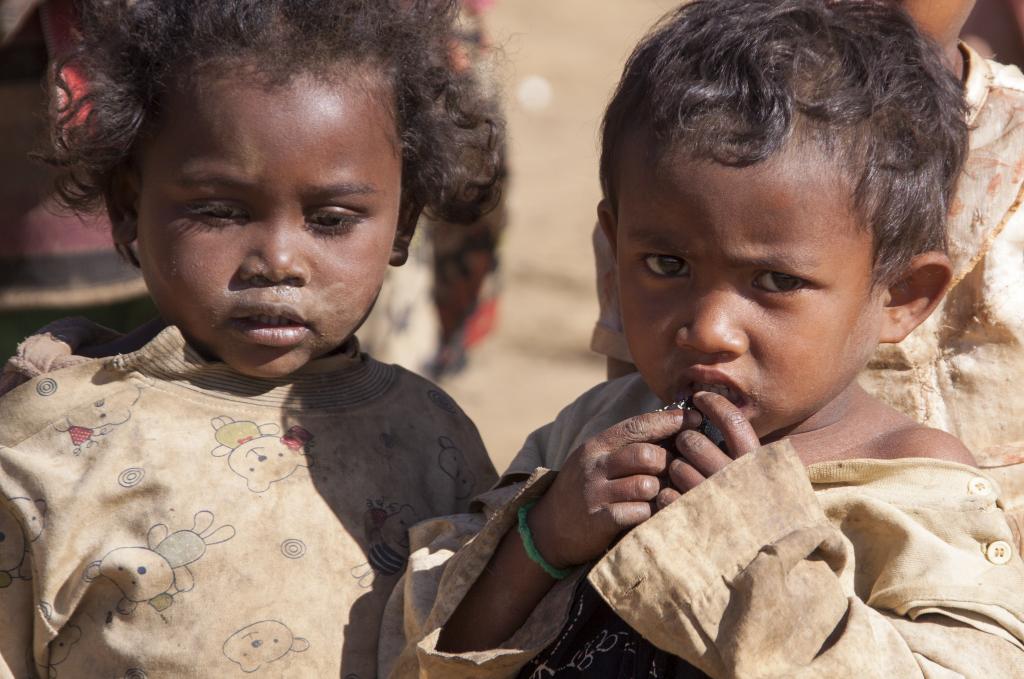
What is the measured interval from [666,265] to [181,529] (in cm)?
Result: 92

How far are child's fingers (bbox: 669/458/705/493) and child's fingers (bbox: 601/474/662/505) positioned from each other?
0.09 ft

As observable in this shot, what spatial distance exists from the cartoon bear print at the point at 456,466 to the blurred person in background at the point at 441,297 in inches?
102

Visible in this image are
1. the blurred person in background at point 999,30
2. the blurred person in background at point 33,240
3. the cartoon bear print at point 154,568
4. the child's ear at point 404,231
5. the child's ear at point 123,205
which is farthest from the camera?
the blurred person in background at point 33,240

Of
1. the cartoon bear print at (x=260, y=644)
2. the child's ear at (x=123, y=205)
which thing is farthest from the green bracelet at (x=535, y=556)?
the child's ear at (x=123, y=205)

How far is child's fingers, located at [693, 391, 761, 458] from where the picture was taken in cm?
211

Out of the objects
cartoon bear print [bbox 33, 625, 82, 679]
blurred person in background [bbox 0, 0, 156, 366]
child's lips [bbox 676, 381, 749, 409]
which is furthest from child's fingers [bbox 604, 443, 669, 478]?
blurred person in background [bbox 0, 0, 156, 366]

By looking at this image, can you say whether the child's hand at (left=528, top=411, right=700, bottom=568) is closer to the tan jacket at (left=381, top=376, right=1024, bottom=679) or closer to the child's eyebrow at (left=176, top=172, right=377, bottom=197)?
the tan jacket at (left=381, top=376, right=1024, bottom=679)

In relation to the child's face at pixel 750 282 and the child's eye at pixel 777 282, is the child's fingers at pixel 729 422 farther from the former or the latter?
the child's eye at pixel 777 282

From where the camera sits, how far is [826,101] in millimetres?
2189

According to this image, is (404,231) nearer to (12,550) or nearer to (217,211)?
(217,211)

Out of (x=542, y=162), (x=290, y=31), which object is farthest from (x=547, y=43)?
(x=290, y=31)

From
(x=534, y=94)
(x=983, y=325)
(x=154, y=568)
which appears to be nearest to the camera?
(x=154, y=568)

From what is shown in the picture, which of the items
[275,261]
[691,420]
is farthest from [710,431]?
[275,261]

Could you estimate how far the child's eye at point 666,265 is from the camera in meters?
2.26
